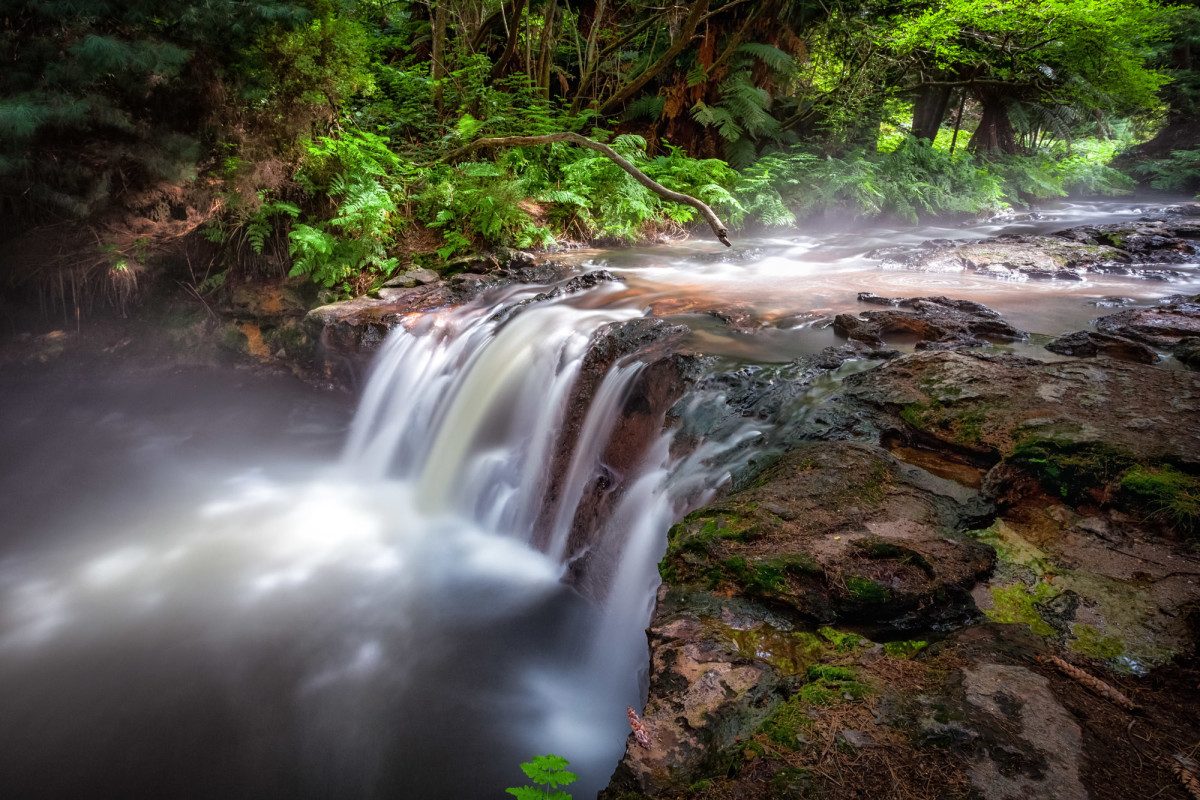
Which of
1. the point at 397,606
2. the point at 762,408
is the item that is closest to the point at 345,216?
the point at 397,606

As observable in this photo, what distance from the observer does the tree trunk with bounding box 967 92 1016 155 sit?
15656 mm

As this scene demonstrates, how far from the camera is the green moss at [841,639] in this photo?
1.87m

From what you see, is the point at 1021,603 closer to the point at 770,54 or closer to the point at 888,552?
the point at 888,552

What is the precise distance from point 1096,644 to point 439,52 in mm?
10896

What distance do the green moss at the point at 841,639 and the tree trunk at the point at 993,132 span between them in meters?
18.2

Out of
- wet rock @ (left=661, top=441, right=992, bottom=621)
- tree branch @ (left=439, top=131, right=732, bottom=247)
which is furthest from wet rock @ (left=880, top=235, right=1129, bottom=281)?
wet rock @ (left=661, top=441, right=992, bottom=621)

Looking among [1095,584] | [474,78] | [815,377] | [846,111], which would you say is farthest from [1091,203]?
[1095,584]

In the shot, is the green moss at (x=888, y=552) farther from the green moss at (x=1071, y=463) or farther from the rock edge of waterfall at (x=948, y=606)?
the green moss at (x=1071, y=463)

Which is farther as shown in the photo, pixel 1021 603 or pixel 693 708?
pixel 1021 603

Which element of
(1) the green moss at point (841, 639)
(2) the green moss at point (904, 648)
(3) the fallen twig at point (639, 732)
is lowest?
(3) the fallen twig at point (639, 732)

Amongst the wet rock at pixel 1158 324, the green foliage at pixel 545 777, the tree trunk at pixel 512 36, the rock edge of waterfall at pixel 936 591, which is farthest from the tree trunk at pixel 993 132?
the green foliage at pixel 545 777

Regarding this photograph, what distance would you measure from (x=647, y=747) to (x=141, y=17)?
20.2 feet

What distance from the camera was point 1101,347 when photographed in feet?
13.6

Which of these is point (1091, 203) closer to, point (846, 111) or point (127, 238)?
point (846, 111)
